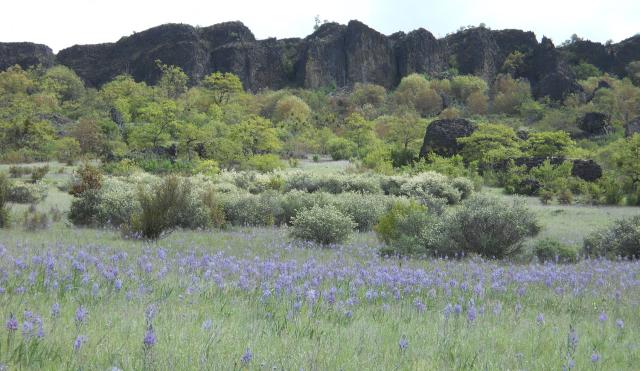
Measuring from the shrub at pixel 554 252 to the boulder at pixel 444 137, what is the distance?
77.9 feet

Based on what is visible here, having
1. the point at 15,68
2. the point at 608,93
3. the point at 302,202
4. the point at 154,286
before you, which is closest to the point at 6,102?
the point at 15,68

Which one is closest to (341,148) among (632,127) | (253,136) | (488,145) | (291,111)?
(253,136)

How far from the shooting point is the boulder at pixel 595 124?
50562 millimetres

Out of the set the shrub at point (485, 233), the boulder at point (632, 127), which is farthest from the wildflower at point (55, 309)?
the boulder at point (632, 127)

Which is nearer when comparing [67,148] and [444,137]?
[444,137]

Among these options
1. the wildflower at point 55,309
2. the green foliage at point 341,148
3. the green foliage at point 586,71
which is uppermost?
the green foliage at point 586,71

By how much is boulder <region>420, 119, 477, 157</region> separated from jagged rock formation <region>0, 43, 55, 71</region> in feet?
293

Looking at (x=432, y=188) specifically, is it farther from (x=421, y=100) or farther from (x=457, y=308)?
(x=421, y=100)

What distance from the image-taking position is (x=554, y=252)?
8.59 metres

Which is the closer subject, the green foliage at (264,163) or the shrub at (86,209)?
the shrub at (86,209)

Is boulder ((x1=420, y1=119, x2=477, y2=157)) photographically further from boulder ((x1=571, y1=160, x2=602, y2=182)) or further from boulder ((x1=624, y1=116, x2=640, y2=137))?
boulder ((x1=624, y1=116, x2=640, y2=137))

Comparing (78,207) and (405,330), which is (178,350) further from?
(78,207)

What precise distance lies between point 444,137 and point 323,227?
24.3m

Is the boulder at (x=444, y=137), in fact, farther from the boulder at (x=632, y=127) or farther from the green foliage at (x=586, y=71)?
the green foliage at (x=586, y=71)
